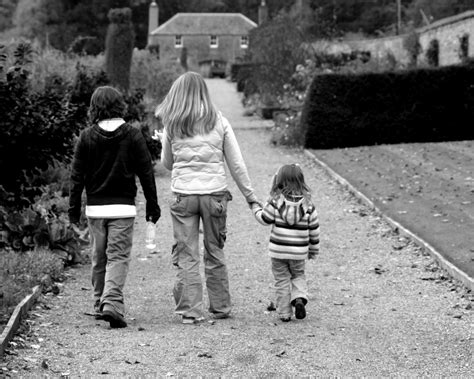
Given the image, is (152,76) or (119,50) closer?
(119,50)

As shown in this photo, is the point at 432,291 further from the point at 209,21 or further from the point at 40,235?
the point at 209,21

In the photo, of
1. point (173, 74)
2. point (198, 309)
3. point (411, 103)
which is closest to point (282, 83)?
point (173, 74)

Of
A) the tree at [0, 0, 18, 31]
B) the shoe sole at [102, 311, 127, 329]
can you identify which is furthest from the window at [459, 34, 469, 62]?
the tree at [0, 0, 18, 31]

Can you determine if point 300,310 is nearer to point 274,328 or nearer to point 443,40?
point 274,328

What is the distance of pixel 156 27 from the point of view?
8488 cm

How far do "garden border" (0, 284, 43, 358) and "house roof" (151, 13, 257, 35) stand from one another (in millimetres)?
79103

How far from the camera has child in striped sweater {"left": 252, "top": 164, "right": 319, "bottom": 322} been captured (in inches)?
274

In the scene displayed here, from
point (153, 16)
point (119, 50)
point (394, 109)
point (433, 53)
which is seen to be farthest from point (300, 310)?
point (153, 16)

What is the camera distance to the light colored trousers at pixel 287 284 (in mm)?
7012

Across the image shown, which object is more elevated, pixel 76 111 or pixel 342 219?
pixel 76 111

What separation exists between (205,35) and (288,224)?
8323 cm

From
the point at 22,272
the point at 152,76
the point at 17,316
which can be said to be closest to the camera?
the point at 17,316

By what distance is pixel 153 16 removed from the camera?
8288 centimetres

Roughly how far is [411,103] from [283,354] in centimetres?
1550
